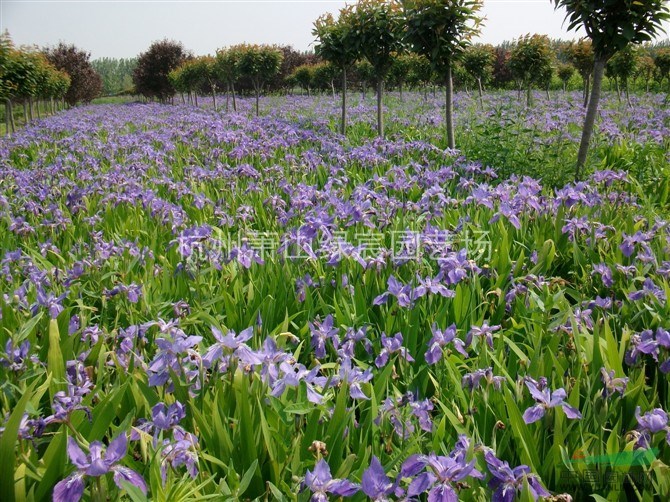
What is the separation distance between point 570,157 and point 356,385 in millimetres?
6652

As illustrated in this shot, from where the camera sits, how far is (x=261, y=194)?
5.15 meters

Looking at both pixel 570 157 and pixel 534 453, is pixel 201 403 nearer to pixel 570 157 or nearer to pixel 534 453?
pixel 534 453

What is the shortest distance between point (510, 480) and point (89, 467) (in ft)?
3.51

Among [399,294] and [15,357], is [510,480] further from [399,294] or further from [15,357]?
[15,357]

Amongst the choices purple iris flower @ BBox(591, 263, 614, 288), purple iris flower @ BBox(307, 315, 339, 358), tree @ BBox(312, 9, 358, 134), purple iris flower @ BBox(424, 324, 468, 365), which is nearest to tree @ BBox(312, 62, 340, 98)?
tree @ BBox(312, 9, 358, 134)

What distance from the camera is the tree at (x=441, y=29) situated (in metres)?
7.65

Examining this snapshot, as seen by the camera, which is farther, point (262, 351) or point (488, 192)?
point (488, 192)

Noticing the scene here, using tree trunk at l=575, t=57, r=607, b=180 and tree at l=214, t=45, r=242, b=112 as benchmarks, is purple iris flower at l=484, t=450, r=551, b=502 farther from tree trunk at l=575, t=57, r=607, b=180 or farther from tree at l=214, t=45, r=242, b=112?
tree at l=214, t=45, r=242, b=112

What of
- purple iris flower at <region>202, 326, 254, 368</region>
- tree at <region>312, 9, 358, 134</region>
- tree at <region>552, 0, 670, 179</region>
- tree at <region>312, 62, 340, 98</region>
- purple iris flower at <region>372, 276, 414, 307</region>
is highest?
tree at <region>312, 62, 340, 98</region>

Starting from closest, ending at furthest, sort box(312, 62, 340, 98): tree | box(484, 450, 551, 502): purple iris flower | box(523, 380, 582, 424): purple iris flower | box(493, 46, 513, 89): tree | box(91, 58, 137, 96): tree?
1. box(484, 450, 551, 502): purple iris flower
2. box(523, 380, 582, 424): purple iris flower
3. box(312, 62, 340, 98): tree
4. box(493, 46, 513, 89): tree
5. box(91, 58, 137, 96): tree

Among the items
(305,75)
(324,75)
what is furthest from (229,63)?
(305,75)

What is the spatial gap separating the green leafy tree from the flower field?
19.6ft

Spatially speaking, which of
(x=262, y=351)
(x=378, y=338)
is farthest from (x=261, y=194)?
(x=262, y=351)

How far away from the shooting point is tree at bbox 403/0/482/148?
765 centimetres
